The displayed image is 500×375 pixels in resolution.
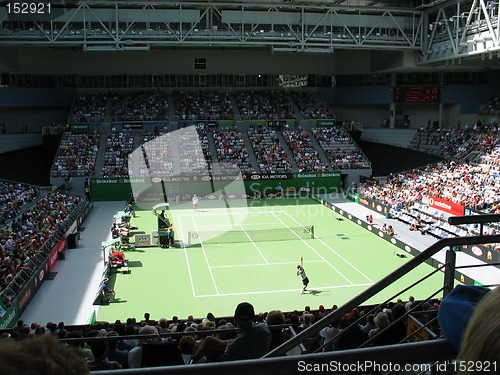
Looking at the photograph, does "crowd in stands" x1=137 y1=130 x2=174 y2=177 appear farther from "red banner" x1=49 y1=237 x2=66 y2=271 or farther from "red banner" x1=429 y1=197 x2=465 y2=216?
"red banner" x1=429 y1=197 x2=465 y2=216

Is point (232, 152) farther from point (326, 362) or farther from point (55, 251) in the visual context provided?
point (326, 362)

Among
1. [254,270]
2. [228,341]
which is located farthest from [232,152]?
[228,341]

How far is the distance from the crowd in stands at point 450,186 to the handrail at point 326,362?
29024 mm

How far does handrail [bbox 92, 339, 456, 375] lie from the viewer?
176 centimetres

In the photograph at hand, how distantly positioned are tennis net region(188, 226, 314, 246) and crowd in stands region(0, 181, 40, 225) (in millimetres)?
10894

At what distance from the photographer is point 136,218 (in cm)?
3612

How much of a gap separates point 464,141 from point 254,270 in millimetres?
30009

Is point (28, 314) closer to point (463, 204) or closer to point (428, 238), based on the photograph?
point (428, 238)

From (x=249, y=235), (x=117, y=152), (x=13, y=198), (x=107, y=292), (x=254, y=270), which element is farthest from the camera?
(x=117, y=152)

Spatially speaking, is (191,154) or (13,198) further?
(191,154)

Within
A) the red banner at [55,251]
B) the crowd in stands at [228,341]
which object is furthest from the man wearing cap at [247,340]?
the red banner at [55,251]

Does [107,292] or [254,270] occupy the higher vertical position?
[107,292]

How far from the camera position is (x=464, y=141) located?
45.4 metres

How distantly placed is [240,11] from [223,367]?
156ft
